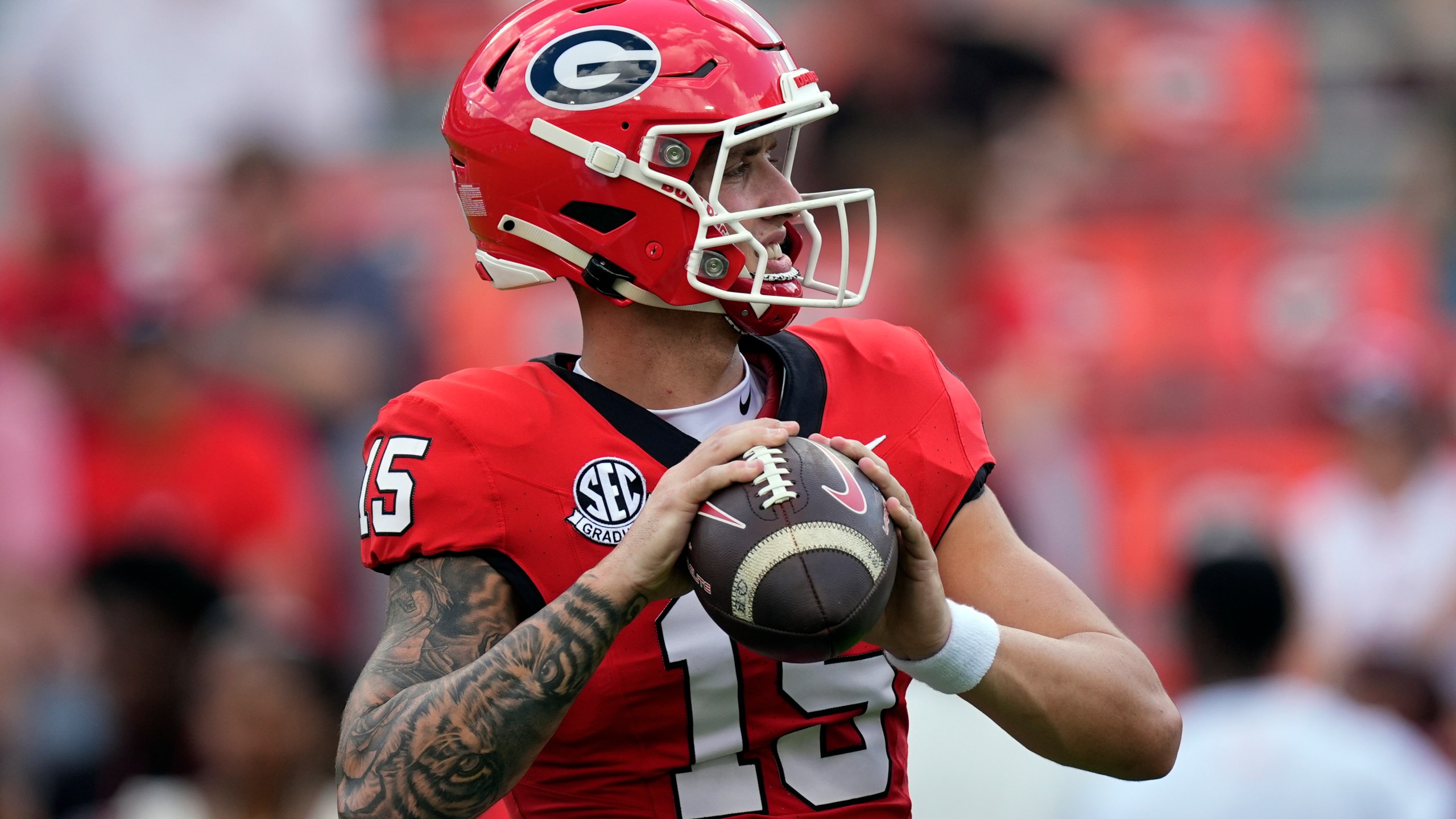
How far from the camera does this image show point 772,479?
2.39 metres

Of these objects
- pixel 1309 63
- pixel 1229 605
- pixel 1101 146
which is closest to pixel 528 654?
pixel 1229 605

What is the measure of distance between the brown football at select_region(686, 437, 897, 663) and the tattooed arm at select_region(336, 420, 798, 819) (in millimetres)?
34

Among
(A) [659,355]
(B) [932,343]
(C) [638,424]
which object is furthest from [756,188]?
(B) [932,343]

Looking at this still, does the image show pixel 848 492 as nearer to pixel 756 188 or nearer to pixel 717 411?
pixel 717 411

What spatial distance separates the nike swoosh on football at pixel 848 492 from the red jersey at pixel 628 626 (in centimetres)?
36

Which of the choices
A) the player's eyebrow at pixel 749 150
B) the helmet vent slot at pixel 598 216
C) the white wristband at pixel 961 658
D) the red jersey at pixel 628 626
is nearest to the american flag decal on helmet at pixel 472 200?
the helmet vent slot at pixel 598 216

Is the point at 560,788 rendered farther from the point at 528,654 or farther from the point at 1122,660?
the point at 1122,660

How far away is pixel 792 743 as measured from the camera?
275 cm

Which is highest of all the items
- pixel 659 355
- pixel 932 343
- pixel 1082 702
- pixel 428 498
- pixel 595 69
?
pixel 595 69

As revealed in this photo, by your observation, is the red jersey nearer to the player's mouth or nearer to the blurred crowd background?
the player's mouth

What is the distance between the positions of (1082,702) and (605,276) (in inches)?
38.0

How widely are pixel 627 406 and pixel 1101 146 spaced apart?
19.8 feet

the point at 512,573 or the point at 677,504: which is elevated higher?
the point at 677,504

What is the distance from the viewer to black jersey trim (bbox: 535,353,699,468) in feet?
9.05
